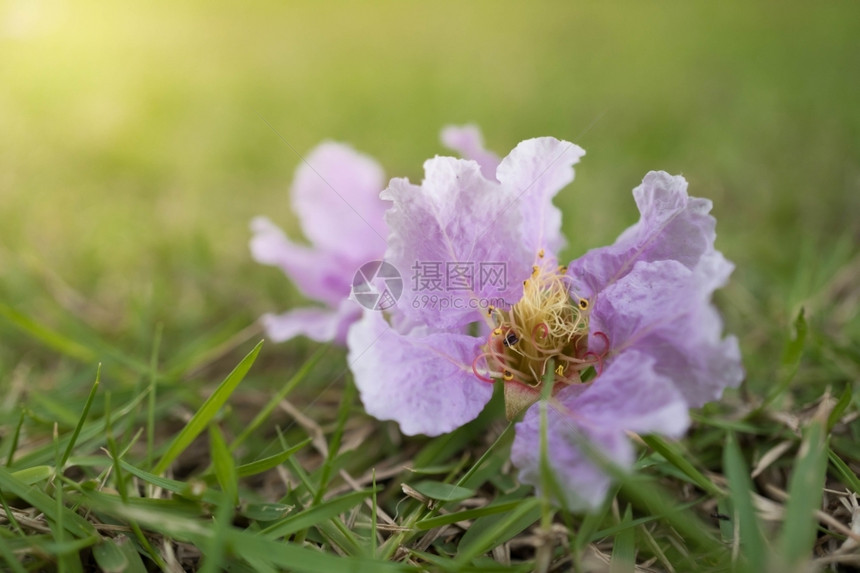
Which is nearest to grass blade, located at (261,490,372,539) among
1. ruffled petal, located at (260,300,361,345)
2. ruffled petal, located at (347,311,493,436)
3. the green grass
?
the green grass

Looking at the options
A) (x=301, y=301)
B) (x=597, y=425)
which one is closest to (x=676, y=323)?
(x=597, y=425)

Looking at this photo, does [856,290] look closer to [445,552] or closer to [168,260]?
[445,552]

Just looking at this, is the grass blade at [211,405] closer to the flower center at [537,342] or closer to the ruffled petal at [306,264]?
the flower center at [537,342]

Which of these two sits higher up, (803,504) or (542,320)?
(542,320)

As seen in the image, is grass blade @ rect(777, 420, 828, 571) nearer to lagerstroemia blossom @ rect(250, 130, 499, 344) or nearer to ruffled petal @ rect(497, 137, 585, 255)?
ruffled petal @ rect(497, 137, 585, 255)

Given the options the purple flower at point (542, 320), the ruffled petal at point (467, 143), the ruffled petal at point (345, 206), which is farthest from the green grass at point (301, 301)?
the ruffled petal at point (467, 143)

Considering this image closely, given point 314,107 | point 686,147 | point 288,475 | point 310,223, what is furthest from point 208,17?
point 288,475

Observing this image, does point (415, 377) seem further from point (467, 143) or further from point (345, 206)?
point (345, 206)
